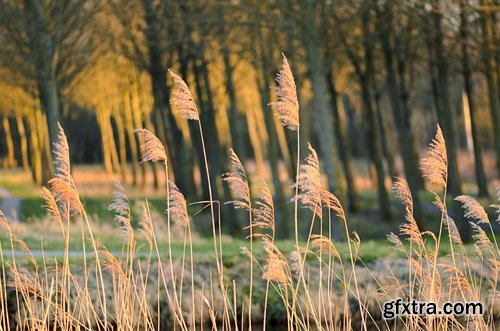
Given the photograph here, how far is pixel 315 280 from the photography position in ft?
42.7

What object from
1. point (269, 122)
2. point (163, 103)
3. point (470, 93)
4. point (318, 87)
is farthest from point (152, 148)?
point (163, 103)

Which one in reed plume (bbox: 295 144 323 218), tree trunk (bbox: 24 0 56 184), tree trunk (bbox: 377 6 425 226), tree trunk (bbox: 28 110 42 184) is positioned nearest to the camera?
reed plume (bbox: 295 144 323 218)

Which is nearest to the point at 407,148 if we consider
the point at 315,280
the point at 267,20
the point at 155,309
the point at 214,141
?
the point at 214,141

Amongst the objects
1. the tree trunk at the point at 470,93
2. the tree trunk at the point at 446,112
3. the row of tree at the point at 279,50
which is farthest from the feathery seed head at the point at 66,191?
the tree trunk at the point at 446,112

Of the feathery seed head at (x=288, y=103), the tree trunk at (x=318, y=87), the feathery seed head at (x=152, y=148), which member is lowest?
the feathery seed head at (x=152, y=148)

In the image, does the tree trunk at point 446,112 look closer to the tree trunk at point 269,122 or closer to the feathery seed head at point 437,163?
the tree trunk at point 269,122

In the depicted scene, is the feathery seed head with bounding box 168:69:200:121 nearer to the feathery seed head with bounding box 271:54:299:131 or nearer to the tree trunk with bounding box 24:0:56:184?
the feathery seed head with bounding box 271:54:299:131

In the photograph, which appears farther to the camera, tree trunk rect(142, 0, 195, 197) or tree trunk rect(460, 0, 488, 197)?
tree trunk rect(142, 0, 195, 197)

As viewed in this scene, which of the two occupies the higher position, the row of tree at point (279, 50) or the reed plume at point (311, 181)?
the row of tree at point (279, 50)

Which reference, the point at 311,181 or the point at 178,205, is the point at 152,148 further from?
the point at 311,181

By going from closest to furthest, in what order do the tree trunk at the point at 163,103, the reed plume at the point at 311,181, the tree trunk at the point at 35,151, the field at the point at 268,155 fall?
the reed plume at the point at 311,181 → the field at the point at 268,155 → the tree trunk at the point at 163,103 → the tree trunk at the point at 35,151

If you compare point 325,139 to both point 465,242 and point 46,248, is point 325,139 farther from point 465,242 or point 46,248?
point 46,248

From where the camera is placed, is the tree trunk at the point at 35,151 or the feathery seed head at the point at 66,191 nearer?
the feathery seed head at the point at 66,191

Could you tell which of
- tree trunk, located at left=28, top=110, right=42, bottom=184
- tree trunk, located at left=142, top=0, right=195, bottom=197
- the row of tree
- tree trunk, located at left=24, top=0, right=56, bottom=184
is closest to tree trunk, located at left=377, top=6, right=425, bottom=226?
the row of tree
